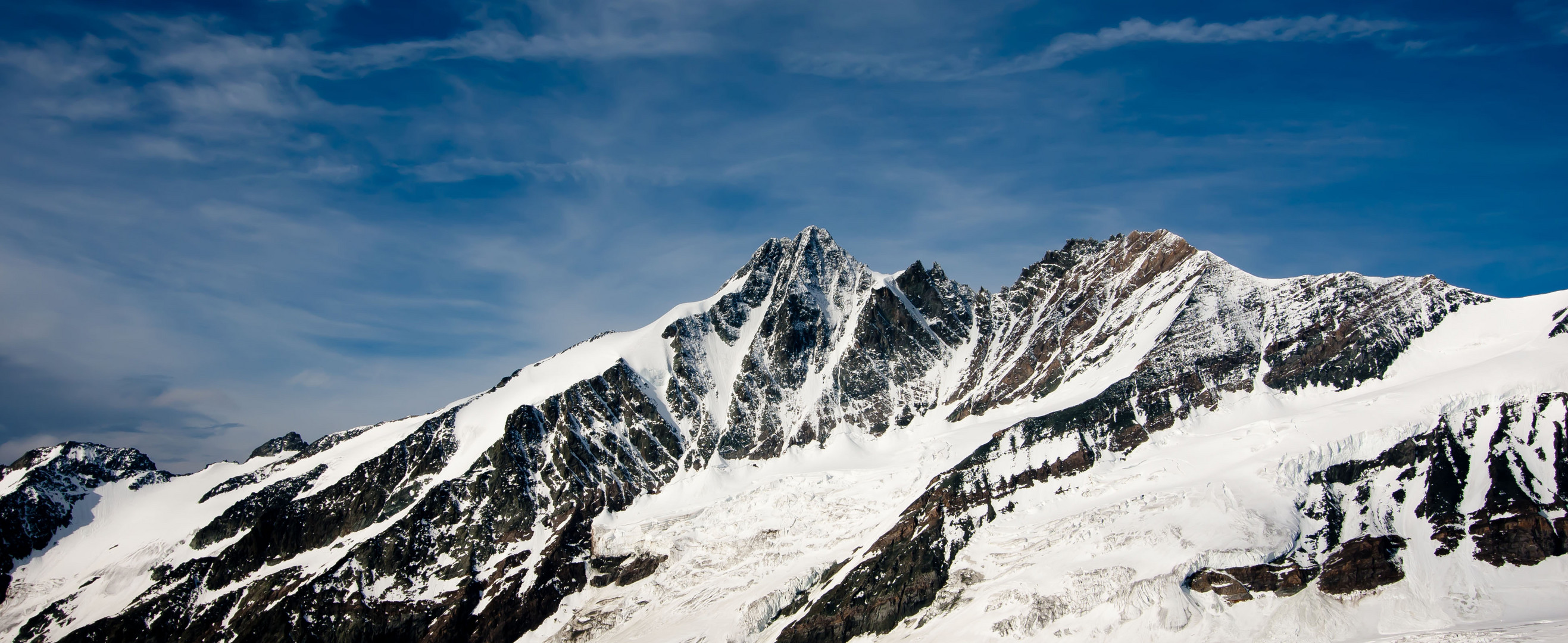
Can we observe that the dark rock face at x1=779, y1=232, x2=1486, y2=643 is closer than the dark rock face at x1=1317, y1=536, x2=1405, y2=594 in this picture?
No

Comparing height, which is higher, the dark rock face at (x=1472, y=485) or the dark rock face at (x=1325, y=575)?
the dark rock face at (x=1472, y=485)

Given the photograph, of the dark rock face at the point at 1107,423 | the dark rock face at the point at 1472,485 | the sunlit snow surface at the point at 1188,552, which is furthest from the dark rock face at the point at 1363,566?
the dark rock face at the point at 1107,423

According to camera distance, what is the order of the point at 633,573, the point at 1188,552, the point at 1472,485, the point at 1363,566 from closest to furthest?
the point at 1363,566
the point at 1472,485
the point at 1188,552
the point at 633,573

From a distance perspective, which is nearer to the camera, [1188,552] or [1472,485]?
[1472,485]

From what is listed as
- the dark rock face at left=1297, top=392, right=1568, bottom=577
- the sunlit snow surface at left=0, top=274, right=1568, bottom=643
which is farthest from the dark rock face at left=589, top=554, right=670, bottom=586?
the dark rock face at left=1297, top=392, right=1568, bottom=577

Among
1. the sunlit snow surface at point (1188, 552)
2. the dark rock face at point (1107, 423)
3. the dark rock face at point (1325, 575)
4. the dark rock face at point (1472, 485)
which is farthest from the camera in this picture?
the dark rock face at point (1107, 423)

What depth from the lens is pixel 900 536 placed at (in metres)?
180

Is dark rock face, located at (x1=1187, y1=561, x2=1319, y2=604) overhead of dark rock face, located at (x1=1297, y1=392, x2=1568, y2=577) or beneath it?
beneath

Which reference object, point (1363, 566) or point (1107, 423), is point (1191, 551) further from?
point (1107, 423)

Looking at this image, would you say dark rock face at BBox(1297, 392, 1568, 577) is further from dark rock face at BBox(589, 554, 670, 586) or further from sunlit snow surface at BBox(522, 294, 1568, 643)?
dark rock face at BBox(589, 554, 670, 586)

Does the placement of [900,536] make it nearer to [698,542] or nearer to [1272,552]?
[698,542]

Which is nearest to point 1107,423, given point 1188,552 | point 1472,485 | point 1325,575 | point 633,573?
point 1188,552

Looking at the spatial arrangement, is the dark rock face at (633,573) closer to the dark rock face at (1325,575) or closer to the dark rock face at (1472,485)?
the dark rock face at (1325,575)

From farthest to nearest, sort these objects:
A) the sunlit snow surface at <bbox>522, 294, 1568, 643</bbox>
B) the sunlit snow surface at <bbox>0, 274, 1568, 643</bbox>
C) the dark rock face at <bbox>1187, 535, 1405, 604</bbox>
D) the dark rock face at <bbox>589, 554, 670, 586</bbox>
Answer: the dark rock face at <bbox>589, 554, 670, 586</bbox>, the dark rock face at <bbox>1187, 535, 1405, 604</bbox>, the sunlit snow surface at <bbox>522, 294, 1568, 643</bbox>, the sunlit snow surface at <bbox>0, 274, 1568, 643</bbox>
